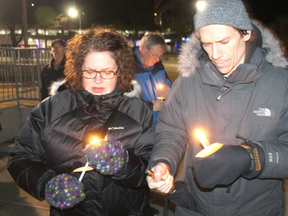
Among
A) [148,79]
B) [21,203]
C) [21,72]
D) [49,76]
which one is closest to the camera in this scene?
[21,203]

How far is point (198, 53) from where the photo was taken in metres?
2.12

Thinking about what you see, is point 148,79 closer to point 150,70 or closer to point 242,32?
point 150,70

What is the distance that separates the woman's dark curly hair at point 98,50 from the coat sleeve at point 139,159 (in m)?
0.32

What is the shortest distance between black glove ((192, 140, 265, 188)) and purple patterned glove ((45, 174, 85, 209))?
0.77 metres

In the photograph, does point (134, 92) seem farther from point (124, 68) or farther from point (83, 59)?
point (83, 59)

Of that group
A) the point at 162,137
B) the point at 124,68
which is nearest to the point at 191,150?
the point at 162,137

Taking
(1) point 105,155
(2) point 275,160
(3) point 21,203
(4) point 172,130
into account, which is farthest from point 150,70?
(2) point 275,160

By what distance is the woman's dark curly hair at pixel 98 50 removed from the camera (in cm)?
214

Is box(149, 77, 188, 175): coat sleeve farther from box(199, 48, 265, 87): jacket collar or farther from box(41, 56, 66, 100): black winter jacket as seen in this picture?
box(41, 56, 66, 100): black winter jacket

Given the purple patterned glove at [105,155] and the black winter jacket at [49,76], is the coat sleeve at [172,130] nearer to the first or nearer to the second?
the purple patterned glove at [105,155]

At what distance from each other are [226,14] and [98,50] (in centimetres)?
95

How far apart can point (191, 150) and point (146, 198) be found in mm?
587

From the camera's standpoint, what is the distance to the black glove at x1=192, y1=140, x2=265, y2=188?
1.62 meters

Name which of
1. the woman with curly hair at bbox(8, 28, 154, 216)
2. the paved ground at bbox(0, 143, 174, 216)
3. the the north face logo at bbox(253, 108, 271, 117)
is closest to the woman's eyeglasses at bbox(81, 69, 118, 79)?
the woman with curly hair at bbox(8, 28, 154, 216)
